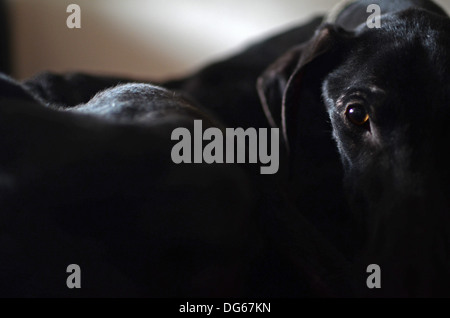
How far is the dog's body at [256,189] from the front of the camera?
0.66 metres

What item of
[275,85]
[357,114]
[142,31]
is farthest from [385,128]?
[142,31]

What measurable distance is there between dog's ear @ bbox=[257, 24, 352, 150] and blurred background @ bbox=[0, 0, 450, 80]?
163 centimetres

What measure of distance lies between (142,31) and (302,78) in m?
2.01

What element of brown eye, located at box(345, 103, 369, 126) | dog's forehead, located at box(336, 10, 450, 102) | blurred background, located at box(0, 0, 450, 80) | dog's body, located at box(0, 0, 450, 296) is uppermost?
blurred background, located at box(0, 0, 450, 80)

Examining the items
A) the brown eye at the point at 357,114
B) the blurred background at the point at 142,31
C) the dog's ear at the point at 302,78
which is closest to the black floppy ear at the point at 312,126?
the dog's ear at the point at 302,78

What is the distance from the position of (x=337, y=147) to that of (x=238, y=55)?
28.4 inches

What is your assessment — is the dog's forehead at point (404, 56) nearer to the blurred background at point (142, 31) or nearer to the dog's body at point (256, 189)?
the dog's body at point (256, 189)

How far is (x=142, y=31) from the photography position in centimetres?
308

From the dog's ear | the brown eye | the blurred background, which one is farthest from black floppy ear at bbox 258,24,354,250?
the blurred background

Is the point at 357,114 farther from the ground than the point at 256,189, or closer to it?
farther from the ground

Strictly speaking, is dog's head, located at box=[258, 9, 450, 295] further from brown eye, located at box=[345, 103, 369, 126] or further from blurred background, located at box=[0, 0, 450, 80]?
blurred background, located at box=[0, 0, 450, 80]

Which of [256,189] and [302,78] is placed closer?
[256,189]

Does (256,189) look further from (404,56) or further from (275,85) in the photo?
(275,85)

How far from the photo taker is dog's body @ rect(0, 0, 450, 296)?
656 millimetres
